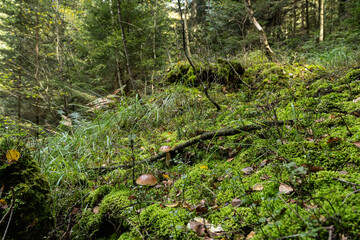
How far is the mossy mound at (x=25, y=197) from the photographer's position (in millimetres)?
1296

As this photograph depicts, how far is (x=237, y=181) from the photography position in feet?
5.07

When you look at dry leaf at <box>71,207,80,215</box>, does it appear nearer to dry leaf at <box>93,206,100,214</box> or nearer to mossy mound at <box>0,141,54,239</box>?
dry leaf at <box>93,206,100,214</box>

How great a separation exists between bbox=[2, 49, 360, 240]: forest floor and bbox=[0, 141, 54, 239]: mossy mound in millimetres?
185

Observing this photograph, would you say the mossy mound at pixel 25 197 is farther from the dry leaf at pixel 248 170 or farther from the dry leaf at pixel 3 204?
the dry leaf at pixel 248 170

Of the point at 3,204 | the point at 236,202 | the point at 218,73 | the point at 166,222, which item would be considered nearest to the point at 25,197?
the point at 3,204

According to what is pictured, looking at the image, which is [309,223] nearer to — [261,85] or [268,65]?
[261,85]

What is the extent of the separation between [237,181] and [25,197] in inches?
66.8

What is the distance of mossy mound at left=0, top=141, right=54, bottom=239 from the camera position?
4.25 feet

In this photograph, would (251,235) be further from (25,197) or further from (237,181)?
(25,197)

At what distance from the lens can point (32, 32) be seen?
34.9 feet

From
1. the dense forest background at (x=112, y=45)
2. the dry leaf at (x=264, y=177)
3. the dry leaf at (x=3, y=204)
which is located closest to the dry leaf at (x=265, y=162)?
the dry leaf at (x=264, y=177)

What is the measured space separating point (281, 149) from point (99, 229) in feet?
6.06

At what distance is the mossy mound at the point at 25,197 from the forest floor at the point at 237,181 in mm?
185

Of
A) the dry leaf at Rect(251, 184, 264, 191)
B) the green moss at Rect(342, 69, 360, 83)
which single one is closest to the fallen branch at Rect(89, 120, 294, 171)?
the dry leaf at Rect(251, 184, 264, 191)
